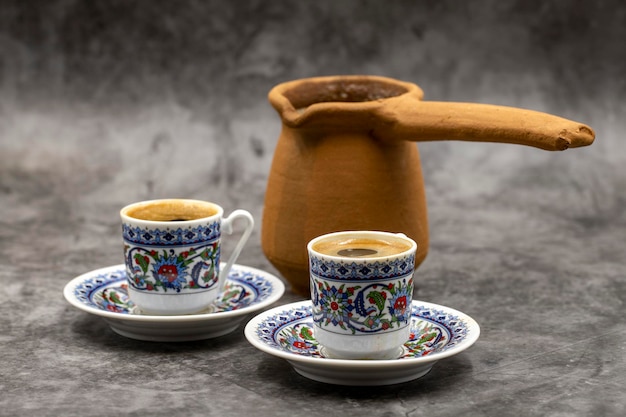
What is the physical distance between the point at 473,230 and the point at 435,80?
2.40 ft

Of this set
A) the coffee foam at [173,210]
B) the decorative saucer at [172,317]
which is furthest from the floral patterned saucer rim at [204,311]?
the coffee foam at [173,210]

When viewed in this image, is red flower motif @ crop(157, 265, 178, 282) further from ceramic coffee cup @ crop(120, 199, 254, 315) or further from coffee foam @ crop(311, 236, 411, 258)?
coffee foam @ crop(311, 236, 411, 258)

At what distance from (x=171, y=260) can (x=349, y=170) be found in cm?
40

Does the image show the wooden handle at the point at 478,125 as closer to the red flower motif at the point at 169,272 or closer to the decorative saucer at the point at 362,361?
the decorative saucer at the point at 362,361

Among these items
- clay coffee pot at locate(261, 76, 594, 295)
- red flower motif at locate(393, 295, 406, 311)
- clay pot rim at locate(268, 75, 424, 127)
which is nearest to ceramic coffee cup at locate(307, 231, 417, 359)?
red flower motif at locate(393, 295, 406, 311)

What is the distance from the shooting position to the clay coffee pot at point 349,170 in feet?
7.67

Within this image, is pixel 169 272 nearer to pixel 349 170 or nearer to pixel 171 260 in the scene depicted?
pixel 171 260

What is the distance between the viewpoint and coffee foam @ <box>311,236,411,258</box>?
6.72ft

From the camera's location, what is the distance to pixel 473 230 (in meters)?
3.05

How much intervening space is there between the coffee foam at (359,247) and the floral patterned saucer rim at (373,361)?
16 centimetres

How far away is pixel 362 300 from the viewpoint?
198 cm

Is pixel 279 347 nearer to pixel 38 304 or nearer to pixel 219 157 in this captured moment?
pixel 38 304

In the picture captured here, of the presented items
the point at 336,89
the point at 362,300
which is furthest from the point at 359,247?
the point at 336,89

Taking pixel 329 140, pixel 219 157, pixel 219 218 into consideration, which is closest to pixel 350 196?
pixel 329 140
